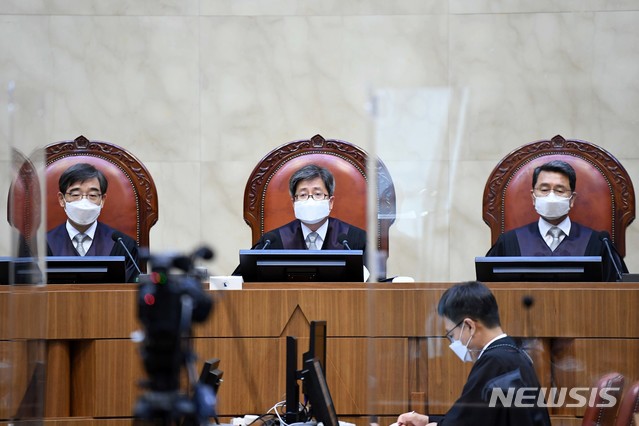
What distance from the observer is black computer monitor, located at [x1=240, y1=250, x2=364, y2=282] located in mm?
3455

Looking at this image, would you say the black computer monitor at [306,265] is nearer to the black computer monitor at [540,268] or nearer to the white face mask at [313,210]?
the black computer monitor at [540,268]

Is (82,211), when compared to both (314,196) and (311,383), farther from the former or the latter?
(311,383)

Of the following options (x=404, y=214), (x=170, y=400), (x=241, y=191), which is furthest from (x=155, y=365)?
(x=241, y=191)

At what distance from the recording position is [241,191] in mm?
5555

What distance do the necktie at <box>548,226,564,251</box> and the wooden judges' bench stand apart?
95 cm

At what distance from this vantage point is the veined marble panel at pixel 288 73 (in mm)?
5559

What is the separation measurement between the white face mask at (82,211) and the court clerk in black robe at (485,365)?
6.84 ft

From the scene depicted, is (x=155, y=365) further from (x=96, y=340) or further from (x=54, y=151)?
(x=54, y=151)

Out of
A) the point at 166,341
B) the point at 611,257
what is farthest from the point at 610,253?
the point at 166,341

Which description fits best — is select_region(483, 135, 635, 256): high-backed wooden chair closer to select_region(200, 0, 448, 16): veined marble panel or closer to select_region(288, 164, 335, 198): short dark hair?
select_region(288, 164, 335, 198): short dark hair

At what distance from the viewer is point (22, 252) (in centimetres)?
288

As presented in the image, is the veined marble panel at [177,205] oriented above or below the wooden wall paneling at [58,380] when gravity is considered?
above

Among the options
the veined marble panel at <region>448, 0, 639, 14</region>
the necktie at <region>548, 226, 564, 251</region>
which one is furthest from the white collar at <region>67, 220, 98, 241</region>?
the veined marble panel at <region>448, 0, 639, 14</region>

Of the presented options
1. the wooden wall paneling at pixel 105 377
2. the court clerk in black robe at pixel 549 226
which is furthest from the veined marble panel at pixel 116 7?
the wooden wall paneling at pixel 105 377
